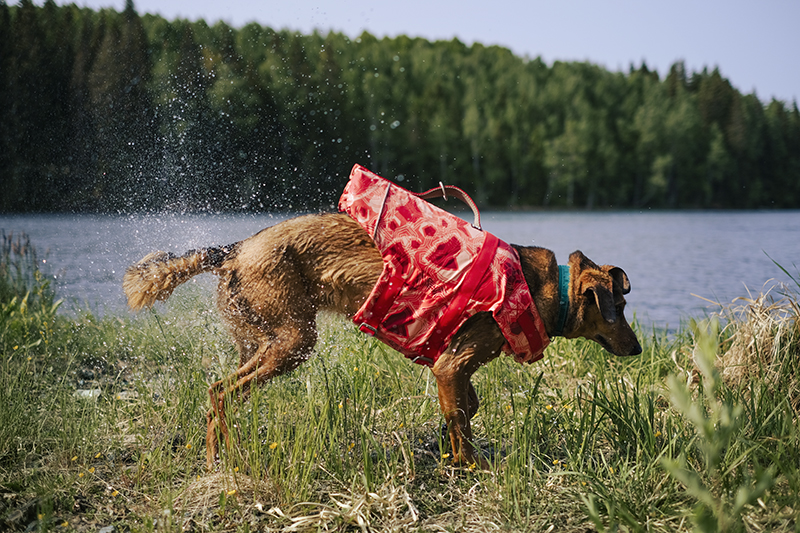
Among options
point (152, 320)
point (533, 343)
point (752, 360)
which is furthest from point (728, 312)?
point (152, 320)

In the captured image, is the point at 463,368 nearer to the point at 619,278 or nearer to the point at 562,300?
the point at 562,300

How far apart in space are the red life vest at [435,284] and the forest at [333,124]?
17.1 ft

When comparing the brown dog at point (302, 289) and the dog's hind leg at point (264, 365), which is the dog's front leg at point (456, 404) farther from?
the dog's hind leg at point (264, 365)

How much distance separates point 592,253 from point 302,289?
46.0 feet

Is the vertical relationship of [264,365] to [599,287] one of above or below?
below

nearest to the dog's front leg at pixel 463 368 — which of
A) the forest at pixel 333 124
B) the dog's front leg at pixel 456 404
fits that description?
the dog's front leg at pixel 456 404

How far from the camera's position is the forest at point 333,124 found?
43.0 feet

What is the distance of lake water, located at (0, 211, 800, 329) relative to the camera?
629cm

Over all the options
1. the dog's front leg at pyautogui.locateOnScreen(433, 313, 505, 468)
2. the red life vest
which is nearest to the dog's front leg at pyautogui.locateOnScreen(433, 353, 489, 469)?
the dog's front leg at pyautogui.locateOnScreen(433, 313, 505, 468)

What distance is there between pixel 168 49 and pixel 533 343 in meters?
20.2

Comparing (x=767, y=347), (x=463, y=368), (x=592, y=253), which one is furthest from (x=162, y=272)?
(x=592, y=253)

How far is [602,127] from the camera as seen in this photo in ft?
148

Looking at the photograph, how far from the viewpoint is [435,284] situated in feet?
10.1

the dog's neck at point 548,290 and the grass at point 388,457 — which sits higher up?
the dog's neck at point 548,290
